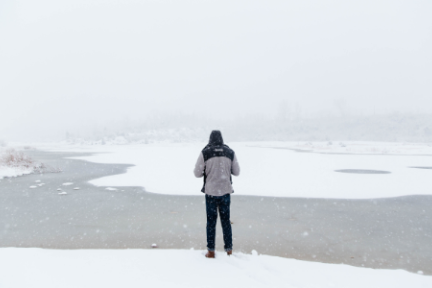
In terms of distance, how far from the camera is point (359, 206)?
8492 millimetres

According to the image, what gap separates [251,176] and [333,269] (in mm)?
10506

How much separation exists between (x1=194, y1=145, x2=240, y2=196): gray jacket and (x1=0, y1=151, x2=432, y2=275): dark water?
4.80ft

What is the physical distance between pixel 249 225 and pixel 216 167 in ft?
9.15

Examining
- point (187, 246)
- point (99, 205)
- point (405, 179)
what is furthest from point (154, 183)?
point (405, 179)

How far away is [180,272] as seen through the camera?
13.3 ft

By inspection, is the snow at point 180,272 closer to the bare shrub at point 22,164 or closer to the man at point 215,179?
the man at point 215,179

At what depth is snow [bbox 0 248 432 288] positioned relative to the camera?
3746mm

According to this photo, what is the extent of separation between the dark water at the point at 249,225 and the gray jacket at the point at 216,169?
57.6 inches

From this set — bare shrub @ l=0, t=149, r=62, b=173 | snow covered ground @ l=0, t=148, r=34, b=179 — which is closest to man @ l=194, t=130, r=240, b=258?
snow covered ground @ l=0, t=148, r=34, b=179

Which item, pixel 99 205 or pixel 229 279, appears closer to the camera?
pixel 229 279

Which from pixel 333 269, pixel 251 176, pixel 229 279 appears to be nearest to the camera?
pixel 229 279

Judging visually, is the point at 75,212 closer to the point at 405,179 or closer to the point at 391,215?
the point at 391,215

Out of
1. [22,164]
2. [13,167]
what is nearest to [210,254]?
[13,167]

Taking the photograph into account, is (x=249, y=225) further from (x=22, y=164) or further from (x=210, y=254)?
(x=22, y=164)
